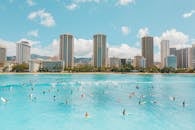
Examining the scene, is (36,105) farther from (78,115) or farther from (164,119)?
(164,119)

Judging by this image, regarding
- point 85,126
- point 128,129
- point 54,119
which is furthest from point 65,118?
point 128,129

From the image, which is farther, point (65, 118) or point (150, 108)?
point (150, 108)

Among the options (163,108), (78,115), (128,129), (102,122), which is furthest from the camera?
(163,108)

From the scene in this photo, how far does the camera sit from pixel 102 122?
32250 mm

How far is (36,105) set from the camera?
145 ft

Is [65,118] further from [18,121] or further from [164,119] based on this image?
[164,119]

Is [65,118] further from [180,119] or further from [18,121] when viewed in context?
[180,119]

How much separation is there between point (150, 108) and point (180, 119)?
8318 mm

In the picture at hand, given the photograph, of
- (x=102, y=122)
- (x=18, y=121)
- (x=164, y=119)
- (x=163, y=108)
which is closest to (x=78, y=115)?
A: (x=102, y=122)

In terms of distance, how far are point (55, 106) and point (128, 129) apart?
1670 centimetres

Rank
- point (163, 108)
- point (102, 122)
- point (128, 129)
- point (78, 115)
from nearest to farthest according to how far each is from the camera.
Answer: point (128, 129) < point (102, 122) < point (78, 115) < point (163, 108)

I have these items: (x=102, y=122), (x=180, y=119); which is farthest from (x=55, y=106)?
(x=180, y=119)

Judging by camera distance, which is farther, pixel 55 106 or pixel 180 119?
pixel 55 106

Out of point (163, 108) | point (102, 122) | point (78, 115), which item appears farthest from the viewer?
point (163, 108)
